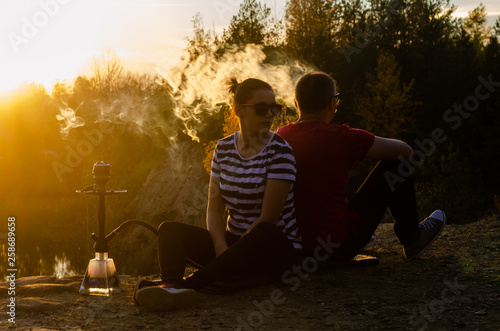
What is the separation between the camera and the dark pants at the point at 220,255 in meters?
4.07

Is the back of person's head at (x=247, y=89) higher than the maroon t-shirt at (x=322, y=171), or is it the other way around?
the back of person's head at (x=247, y=89)

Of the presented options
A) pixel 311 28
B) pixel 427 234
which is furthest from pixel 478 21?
pixel 427 234

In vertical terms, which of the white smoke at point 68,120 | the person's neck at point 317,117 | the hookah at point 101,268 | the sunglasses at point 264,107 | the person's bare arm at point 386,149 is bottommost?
the hookah at point 101,268

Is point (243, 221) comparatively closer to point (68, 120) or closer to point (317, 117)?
point (317, 117)

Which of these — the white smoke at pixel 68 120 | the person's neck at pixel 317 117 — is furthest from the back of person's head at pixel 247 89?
the white smoke at pixel 68 120

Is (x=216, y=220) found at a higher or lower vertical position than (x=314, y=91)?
lower

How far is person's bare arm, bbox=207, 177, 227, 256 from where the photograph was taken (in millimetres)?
4328

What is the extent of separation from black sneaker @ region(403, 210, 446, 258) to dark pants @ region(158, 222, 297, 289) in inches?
59.7

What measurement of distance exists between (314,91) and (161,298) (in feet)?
6.53

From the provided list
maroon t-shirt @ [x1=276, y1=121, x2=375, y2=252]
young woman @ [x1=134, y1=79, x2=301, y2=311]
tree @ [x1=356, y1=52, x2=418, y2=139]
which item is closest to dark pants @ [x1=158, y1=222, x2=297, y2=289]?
young woman @ [x1=134, y1=79, x2=301, y2=311]

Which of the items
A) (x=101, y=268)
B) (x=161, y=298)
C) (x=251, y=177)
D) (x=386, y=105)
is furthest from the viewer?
(x=386, y=105)

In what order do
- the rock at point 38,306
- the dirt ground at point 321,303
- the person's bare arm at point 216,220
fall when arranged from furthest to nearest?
the person's bare arm at point 216,220 → the rock at point 38,306 → the dirt ground at point 321,303

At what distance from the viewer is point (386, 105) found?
86.5ft

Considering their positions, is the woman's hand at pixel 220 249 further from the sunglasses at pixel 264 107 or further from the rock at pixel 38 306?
the rock at pixel 38 306
